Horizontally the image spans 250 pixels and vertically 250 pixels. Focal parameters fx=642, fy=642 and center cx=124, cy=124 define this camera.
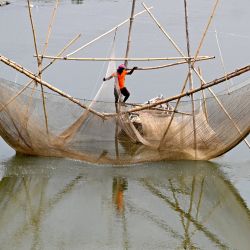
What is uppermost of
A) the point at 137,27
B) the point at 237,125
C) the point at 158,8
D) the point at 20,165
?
the point at 158,8

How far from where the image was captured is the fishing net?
701cm

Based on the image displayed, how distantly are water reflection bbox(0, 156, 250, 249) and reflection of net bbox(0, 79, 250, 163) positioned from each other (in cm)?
16

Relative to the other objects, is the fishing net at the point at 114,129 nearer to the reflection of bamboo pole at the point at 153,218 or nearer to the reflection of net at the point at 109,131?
the reflection of net at the point at 109,131

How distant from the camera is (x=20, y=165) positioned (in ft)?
24.1

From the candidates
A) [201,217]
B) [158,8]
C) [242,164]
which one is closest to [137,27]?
[158,8]

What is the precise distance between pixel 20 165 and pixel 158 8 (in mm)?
16031

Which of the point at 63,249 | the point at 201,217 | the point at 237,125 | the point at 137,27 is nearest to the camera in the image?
the point at 63,249

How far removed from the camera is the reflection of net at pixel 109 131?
704cm

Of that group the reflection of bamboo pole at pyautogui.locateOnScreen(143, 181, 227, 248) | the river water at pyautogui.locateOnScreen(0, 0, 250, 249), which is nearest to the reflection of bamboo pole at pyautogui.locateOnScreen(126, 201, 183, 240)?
the river water at pyautogui.locateOnScreen(0, 0, 250, 249)

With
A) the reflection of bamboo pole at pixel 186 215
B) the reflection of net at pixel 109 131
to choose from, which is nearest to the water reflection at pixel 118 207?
the reflection of bamboo pole at pixel 186 215

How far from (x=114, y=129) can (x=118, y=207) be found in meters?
1.19

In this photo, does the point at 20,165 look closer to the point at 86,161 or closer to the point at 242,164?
the point at 86,161

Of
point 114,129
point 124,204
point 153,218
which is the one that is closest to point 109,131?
point 114,129

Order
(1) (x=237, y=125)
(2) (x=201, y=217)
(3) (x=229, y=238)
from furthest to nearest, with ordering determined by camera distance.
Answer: (1) (x=237, y=125)
(2) (x=201, y=217)
(3) (x=229, y=238)
